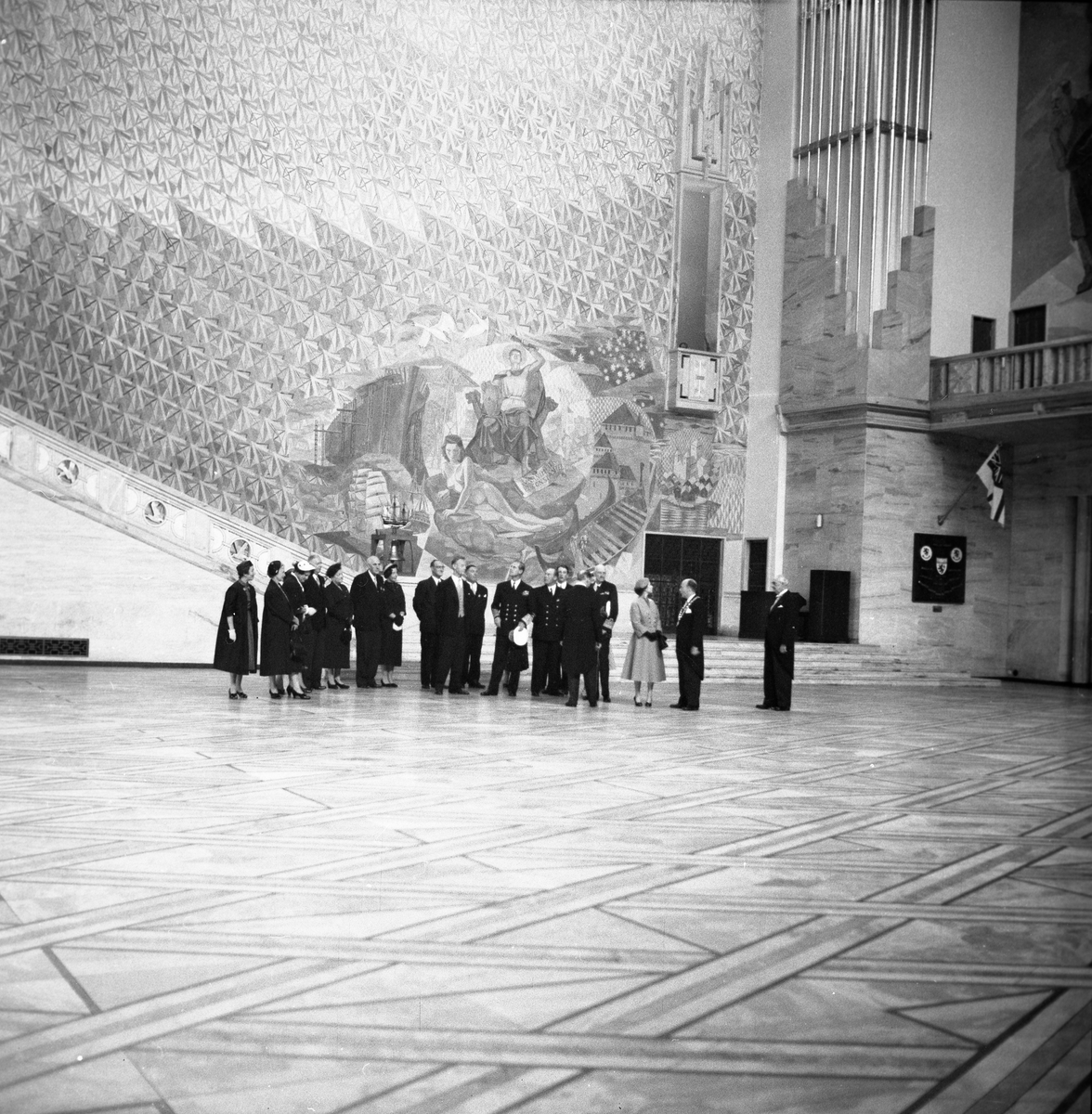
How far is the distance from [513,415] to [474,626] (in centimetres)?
757

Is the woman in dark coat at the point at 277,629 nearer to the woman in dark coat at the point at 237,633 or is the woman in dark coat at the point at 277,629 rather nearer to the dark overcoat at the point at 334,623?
the woman in dark coat at the point at 237,633

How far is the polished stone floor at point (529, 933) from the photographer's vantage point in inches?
127

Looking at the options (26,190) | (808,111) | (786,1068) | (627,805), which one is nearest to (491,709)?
(627,805)

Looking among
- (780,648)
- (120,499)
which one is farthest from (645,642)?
(120,499)

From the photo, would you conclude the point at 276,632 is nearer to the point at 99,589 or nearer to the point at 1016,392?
the point at 99,589

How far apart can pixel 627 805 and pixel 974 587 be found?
17161mm

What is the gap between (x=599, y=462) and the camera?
22922mm

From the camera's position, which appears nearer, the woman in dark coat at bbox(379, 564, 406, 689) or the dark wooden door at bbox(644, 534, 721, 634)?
the woman in dark coat at bbox(379, 564, 406, 689)

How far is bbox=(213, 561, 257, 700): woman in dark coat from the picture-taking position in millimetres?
12820

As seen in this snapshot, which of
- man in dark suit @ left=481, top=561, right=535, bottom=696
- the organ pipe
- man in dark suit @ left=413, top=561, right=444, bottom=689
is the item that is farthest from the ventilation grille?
the organ pipe

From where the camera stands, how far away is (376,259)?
20.9m

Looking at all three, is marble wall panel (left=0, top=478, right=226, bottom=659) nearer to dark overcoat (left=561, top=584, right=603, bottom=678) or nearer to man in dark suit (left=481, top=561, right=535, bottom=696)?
man in dark suit (left=481, top=561, right=535, bottom=696)

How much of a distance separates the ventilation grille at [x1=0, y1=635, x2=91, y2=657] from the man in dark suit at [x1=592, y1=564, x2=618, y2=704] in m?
6.64

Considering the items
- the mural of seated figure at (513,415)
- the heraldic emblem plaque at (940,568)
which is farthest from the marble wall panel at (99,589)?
the heraldic emblem plaque at (940,568)
